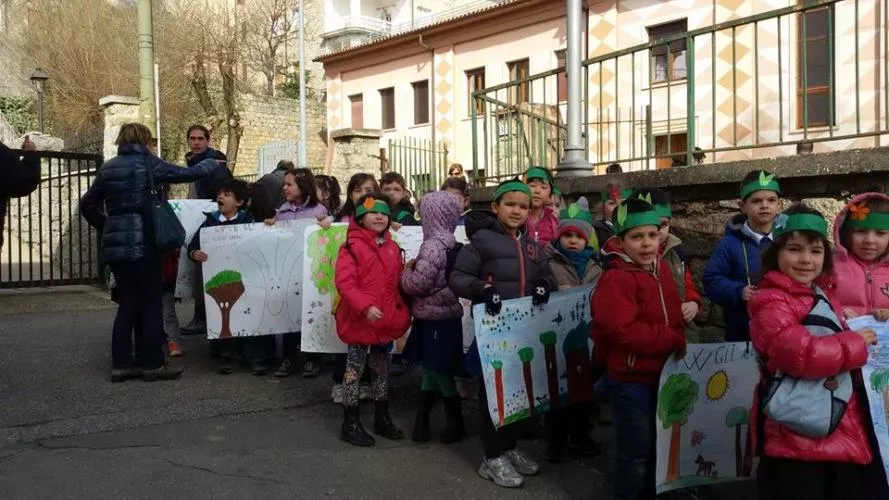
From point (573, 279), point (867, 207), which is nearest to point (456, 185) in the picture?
point (573, 279)

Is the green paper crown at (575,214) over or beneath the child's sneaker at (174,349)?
over

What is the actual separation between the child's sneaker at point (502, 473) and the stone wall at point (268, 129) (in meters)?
29.2

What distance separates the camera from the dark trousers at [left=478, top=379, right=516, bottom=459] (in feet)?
13.5

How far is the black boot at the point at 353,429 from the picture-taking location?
4.71m

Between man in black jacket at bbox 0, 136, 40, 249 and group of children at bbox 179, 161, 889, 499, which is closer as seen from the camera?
group of children at bbox 179, 161, 889, 499

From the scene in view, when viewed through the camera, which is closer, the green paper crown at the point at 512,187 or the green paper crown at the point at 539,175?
the green paper crown at the point at 512,187

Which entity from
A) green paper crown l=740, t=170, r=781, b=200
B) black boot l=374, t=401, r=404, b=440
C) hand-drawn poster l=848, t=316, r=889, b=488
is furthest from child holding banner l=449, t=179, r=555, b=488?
hand-drawn poster l=848, t=316, r=889, b=488

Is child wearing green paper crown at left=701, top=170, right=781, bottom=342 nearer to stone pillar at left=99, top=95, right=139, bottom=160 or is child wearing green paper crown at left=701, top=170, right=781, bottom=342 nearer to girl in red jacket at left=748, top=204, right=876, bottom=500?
girl in red jacket at left=748, top=204, right=876, bottom=500

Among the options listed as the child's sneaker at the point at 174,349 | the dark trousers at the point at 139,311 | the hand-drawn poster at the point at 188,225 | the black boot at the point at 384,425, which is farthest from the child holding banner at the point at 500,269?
the child's sneaker at the point at 174,349

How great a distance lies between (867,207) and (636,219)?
1001mm

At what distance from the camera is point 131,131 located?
590cm

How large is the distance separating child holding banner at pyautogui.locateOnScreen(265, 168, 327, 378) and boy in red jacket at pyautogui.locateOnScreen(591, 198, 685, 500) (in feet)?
11.5

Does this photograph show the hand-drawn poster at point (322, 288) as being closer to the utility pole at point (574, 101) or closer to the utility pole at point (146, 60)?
the utility pole at point (574, 101)

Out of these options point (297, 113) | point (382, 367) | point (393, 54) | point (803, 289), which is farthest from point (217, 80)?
point (803, 289)
